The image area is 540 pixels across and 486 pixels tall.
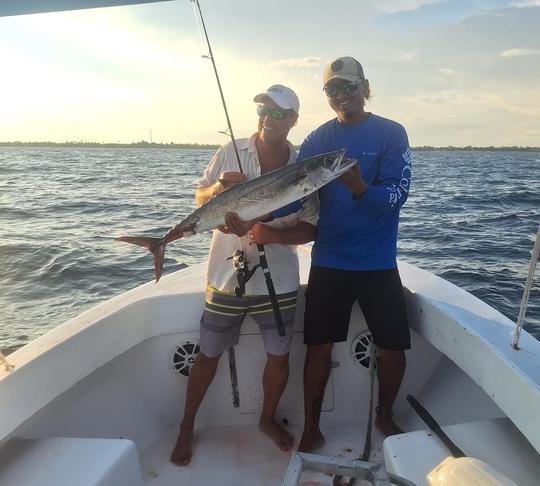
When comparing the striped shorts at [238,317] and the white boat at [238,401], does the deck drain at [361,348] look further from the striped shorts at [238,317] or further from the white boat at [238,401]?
the striped shorts at [238,317]

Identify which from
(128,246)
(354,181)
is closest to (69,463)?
(354,181)

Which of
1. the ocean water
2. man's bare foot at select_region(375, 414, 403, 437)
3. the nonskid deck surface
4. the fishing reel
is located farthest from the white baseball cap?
the ocean water

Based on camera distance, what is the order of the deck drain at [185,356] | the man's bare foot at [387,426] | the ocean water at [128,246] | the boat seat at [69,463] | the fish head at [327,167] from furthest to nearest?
the ocean water at [128,246], the deck drain at [185,356], the man's bare foot at [387,426], the fish head at [327,167], the boat seat at [69,463]

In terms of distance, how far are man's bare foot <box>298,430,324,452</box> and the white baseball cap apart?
79.6 inches

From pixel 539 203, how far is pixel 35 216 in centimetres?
1811

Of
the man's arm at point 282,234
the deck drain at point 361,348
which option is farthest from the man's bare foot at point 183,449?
the man's arm at point 282,234

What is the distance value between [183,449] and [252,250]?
1.31 meters

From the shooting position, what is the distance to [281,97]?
297cm

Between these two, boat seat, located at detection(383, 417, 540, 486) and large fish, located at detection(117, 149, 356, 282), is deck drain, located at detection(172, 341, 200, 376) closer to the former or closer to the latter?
large fish, located at detection(117, 149, 356, 282)

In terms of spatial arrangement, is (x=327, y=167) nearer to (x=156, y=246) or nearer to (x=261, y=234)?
(x=261, y=234)

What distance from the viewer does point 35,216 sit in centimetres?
1614

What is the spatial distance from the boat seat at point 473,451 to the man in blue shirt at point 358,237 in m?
0.80

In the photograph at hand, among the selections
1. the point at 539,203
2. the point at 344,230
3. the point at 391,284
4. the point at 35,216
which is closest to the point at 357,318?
the point at 391,284

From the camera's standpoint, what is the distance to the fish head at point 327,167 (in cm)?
265
